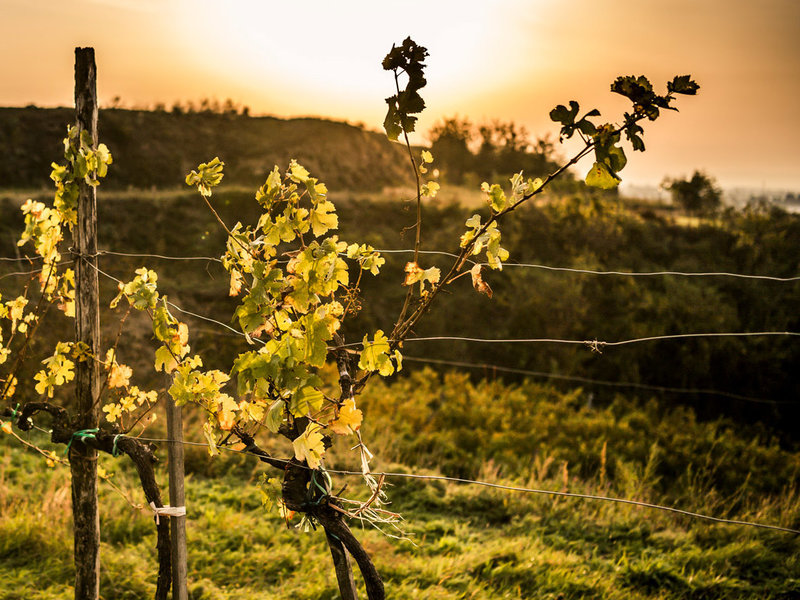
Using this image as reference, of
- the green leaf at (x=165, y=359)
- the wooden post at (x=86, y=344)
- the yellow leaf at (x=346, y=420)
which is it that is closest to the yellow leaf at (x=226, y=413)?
the green leaf at (x=165, y=359)

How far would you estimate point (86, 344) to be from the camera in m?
2.88

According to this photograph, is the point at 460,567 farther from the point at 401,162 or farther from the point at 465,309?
the point at 401,162

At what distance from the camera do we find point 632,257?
17000 millimetres

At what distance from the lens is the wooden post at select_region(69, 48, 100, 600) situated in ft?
9.06

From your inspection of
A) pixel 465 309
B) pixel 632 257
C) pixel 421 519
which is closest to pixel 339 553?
pixel 421 519

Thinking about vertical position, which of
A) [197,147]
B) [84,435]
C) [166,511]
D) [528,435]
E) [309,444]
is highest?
[197,147]

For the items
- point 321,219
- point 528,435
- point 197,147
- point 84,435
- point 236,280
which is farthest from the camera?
point 197,147

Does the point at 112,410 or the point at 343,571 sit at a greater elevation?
the point at 112,410

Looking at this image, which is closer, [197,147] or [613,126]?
[613,126]

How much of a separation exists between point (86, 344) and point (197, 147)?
32.2m

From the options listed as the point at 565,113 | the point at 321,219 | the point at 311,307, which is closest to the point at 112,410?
the point at 311,307

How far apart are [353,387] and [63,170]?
1658mm

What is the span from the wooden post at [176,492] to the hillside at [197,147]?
24.8m

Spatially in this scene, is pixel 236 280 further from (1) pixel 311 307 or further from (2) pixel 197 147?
(2) pixel 197 147
